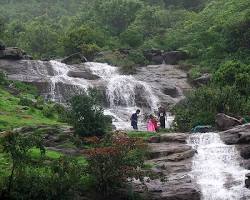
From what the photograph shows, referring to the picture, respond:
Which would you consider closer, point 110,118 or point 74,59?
point 110,118

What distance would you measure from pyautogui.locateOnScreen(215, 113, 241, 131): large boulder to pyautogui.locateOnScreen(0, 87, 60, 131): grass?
372 inches

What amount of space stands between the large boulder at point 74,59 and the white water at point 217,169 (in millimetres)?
24466

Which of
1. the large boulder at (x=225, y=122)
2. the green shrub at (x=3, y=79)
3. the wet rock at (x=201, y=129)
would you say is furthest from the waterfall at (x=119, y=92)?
the large boulder at (x=225, y=122)

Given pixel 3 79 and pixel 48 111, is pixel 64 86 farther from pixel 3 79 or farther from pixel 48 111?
pixel 48 111

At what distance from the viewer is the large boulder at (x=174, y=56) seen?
53.6 meters

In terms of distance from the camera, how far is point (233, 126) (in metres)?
29.7

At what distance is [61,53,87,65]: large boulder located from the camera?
50562 mm

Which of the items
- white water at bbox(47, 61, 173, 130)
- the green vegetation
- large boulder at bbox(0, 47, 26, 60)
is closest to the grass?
the green vegetation

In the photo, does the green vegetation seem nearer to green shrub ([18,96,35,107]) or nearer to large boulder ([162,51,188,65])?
green shrub ([18,96,35,107])

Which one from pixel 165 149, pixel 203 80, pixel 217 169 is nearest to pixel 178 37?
pixel 203 80

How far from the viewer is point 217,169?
2539 cm

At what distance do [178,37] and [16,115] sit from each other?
3266 centimetres

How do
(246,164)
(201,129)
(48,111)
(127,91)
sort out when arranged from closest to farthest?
(246,164) < (201,129) < (48,111) < (127,91)

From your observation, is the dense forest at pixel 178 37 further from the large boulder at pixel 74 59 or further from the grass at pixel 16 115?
the grass at pixel 16 115
